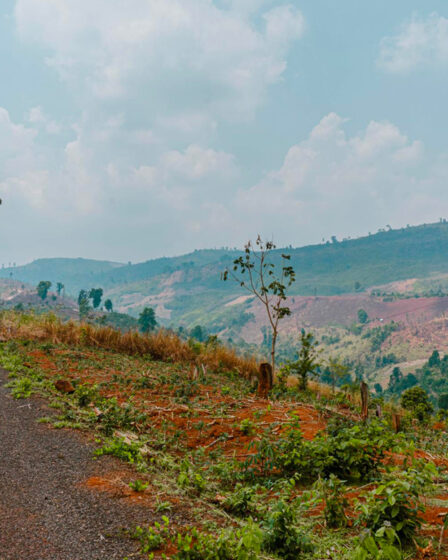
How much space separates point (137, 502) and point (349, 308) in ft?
584

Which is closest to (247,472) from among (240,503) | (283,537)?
(240,503)

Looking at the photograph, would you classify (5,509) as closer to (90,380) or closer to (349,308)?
(90,380)

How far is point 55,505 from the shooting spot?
9.29 ft

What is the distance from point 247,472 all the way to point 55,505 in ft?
5.00

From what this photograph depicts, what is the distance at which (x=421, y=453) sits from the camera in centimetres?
427

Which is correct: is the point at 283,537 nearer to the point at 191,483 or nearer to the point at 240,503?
the point at 240,503

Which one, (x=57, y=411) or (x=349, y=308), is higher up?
(x=57, y=411)

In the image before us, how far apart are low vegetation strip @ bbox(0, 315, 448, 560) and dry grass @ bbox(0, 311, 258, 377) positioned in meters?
3.51

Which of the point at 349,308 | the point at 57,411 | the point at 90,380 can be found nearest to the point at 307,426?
the point at 57,411

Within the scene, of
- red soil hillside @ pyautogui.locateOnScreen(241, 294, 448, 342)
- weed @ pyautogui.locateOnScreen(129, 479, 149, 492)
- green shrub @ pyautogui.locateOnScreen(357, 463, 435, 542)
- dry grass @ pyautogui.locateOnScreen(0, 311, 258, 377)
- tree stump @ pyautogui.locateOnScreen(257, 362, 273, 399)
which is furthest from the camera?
red soil hillside @ pyautogui.locateOnScreen(241, 294, 448, 342)

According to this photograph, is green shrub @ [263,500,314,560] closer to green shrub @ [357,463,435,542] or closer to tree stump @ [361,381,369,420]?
green shrub @ [357,463,435,542]

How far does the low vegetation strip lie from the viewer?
2.27m

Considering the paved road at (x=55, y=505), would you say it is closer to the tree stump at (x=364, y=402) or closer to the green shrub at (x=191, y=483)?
the green shrub at (x=191, y=483)

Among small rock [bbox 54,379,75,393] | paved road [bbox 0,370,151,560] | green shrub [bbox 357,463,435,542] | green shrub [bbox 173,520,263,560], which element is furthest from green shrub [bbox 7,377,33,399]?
green shrub [bbox 357,463,435,542]
